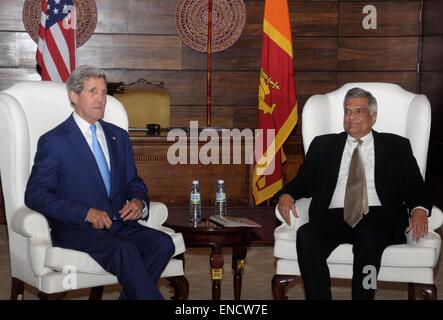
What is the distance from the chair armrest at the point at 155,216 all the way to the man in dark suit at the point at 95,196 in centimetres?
15

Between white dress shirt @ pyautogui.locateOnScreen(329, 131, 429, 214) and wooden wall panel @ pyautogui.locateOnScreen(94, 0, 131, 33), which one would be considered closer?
white dress shirt @ pyautogui.locateOnScreen(329, 131, 429, 214)

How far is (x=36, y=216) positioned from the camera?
380 centimetres

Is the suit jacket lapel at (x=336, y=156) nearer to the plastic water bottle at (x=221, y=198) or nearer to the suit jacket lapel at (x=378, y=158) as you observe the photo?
the suit jacket lapel at (x=378, y=158)

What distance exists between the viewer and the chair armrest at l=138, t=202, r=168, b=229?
4203mm

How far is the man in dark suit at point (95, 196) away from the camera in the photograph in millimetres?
3650

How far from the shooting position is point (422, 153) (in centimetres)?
445

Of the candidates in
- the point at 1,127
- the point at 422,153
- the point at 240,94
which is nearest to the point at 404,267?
the point at 422,153

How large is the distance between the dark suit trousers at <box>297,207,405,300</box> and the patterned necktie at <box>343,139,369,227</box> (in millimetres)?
49

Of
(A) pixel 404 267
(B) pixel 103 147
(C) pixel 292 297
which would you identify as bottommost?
(C) pixel 292 297

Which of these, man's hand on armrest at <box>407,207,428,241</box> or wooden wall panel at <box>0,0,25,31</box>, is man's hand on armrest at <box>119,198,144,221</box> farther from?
wooden wall panel at <box>0,0,25,31</box>

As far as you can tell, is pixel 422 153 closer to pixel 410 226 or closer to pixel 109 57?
pixel 410 226

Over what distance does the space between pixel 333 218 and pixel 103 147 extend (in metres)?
1.16

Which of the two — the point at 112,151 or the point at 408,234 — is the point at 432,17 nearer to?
the point at 408,234

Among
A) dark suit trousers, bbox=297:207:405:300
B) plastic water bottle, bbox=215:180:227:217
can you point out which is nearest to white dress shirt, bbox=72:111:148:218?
plastic water bottle, bbox=215:180:227:217
